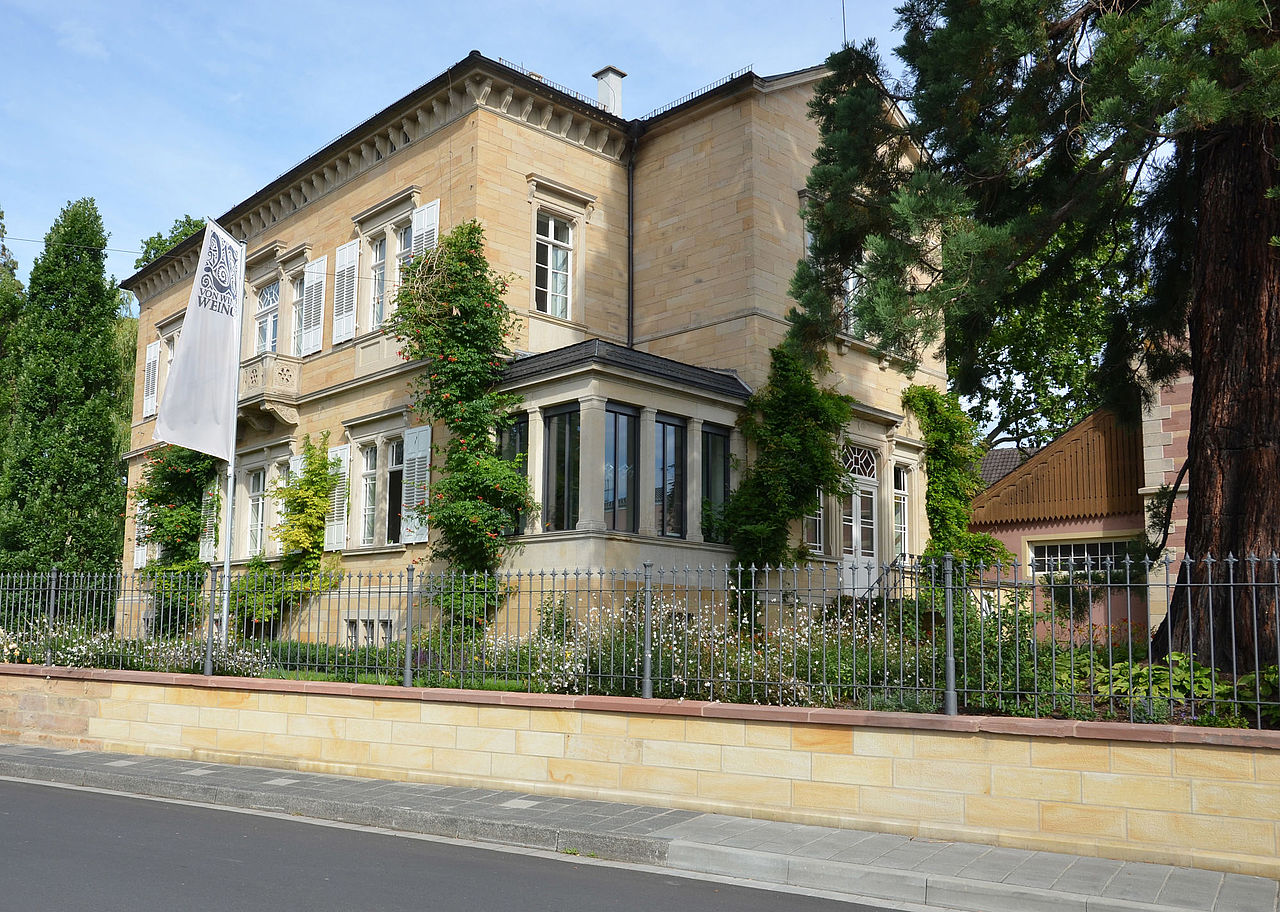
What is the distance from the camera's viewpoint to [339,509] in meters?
21.4

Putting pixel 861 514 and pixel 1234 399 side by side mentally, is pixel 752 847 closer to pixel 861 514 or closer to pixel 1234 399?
pixel 1234 399

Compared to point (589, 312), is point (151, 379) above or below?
above

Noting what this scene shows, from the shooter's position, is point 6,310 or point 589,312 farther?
point 6,310

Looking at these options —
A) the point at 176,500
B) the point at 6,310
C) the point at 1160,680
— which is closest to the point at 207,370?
the point at 176,500

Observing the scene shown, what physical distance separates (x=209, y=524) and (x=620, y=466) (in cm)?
1214

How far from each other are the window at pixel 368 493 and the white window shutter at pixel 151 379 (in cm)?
1051

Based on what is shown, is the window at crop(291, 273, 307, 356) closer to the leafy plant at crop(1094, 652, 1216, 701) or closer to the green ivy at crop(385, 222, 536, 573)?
the green ivy at crop(385, 222, 536, 573)

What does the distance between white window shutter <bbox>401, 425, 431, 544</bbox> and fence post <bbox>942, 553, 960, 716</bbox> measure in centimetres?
1172

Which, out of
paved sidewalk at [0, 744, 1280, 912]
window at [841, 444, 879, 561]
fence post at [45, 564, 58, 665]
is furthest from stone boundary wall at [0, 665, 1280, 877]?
window at [841, 444, 879, 561]

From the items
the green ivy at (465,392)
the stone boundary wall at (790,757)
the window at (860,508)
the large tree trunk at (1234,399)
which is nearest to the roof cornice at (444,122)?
the green ivy at (465,392)

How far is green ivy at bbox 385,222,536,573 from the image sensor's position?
17.7 m

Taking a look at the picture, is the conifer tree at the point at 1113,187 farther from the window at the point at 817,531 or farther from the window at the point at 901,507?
the window at the point at 901,507

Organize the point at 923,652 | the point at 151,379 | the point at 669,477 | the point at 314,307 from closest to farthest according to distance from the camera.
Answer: the point at 923,652 → the point at 669,477 → the point at 314,307 → the point at 151,379

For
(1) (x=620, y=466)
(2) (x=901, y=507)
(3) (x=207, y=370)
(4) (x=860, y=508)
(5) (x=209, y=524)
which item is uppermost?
(3) (x=207, y=370)
